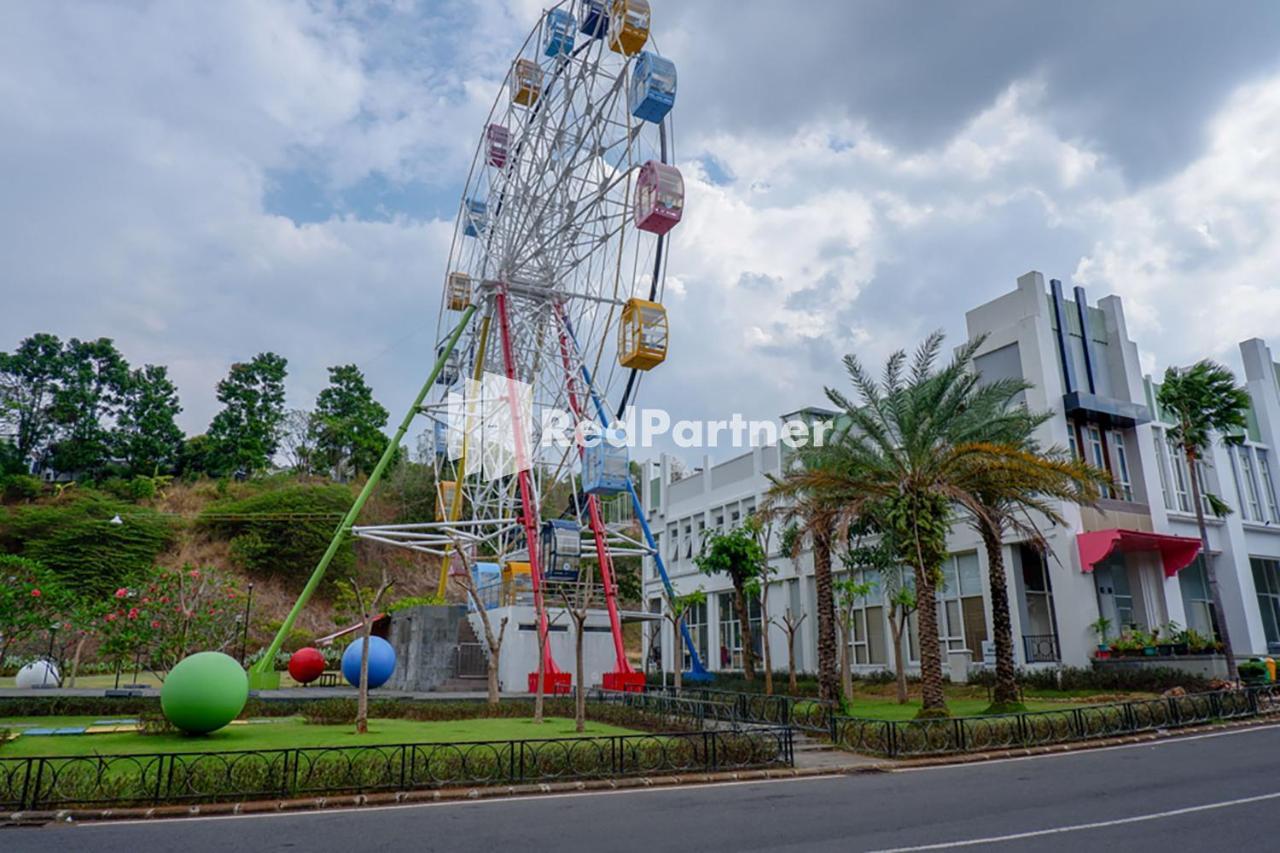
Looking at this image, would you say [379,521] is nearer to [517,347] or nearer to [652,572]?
[652,572]

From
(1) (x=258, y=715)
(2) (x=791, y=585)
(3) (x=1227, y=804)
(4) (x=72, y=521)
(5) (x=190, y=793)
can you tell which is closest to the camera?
(3) (x=1227, y=804)

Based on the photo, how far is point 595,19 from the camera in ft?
99.7

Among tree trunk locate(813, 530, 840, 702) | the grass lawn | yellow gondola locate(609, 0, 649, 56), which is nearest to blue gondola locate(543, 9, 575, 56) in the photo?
yellow gondola locate(609, 0, 649, 56)

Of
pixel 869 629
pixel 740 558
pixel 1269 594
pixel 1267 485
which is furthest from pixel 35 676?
pixel 1267 485

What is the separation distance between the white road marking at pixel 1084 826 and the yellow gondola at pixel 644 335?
22532mm

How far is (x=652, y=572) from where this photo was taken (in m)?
50.2

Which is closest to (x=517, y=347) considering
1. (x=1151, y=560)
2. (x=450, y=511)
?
(x=450, y=511)

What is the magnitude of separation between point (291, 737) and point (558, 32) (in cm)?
2720

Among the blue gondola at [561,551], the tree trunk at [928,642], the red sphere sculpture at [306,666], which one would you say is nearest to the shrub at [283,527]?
the red sphere sculpture at [306,666]

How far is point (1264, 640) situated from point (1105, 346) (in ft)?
42.2

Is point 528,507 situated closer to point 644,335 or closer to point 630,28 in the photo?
point 644,335

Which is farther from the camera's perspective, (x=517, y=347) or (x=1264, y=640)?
(x=517, y=347)

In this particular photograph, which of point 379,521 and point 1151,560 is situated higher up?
point 379,521

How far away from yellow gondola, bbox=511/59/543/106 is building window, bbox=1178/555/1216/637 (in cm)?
3234
